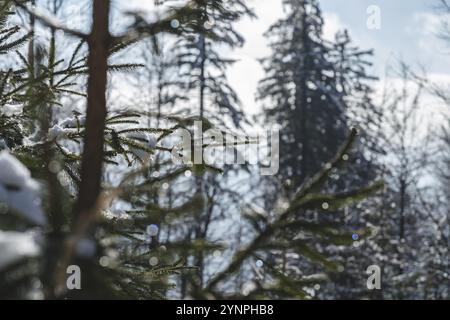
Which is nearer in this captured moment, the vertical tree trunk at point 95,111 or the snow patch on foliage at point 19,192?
the snow patch on foliage at point 19,192

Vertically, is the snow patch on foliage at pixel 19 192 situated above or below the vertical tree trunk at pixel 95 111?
below

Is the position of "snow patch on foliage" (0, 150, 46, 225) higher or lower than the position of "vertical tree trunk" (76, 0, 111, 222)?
lower

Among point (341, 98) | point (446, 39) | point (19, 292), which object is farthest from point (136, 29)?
point (341, 98)

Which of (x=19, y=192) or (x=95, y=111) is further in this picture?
(x=95, y=111)

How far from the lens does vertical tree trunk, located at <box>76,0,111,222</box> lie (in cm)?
222

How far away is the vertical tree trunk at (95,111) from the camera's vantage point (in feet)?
7.29

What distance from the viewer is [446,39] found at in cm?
1448

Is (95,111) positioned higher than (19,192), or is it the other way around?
(95,111)

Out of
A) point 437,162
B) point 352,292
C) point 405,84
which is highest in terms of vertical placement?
point 405,84

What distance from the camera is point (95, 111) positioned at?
2.41 m

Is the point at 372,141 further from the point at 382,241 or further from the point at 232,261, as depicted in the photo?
the point at 232,261

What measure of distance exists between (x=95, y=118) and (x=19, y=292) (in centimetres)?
100

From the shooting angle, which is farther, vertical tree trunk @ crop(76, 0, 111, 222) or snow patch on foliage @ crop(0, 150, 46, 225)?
vertical tree trunk @ crop(76, 0, 111, 222)

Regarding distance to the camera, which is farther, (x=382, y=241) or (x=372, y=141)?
(x=372, y=141)
